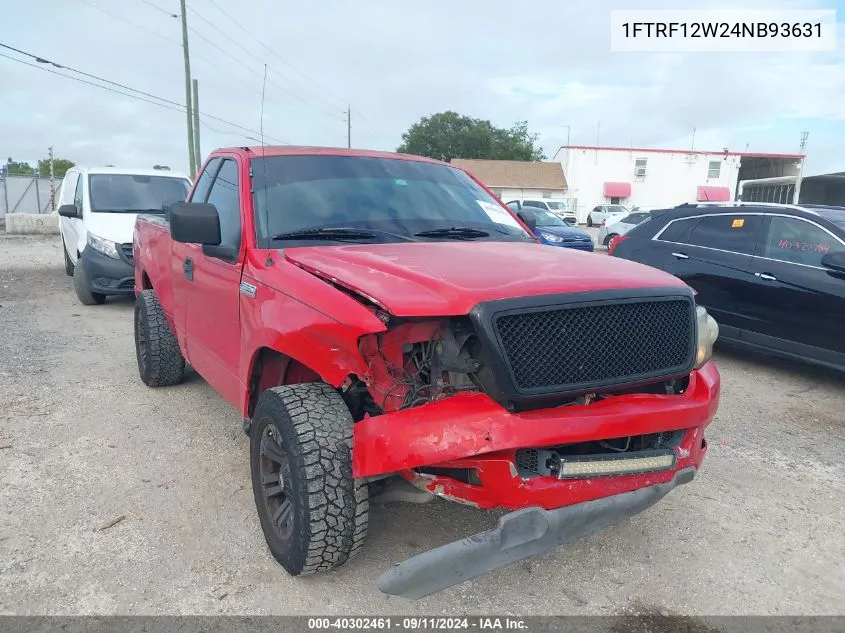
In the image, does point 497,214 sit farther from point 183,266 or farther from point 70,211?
point 70,211

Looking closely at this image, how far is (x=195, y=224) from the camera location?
3.25 m

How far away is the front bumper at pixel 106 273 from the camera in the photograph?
27.4 feet

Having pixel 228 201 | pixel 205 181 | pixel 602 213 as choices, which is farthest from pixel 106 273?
pixel 602 213

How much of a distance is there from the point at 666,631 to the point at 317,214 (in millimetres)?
2476

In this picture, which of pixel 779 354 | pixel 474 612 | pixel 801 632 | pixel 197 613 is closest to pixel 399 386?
pixel 474 612

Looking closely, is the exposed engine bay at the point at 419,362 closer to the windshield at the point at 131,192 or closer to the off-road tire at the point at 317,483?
the off-road tire at the point at 317,483

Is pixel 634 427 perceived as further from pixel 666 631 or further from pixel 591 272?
pixel 666 631

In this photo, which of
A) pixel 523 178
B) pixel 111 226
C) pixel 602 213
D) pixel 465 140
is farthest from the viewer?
pixel 465 140

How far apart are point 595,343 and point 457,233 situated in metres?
1.28

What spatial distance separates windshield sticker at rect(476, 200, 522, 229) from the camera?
389cm

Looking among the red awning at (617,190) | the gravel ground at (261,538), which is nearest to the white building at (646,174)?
the red awning at (617,190)

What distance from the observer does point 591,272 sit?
2676mm

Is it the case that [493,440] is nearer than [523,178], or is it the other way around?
[493,440]

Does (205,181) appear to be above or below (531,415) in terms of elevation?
above
